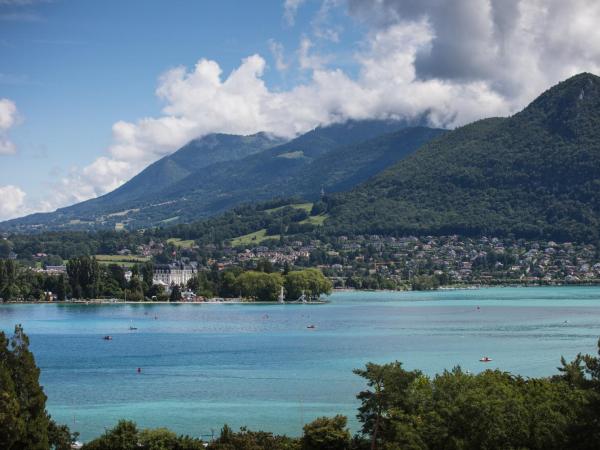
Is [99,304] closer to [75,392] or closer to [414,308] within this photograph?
[414,308]

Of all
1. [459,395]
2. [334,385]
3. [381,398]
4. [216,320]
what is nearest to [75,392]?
[334,385]

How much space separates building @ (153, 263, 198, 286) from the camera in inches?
7106

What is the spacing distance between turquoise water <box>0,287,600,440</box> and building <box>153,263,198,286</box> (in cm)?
5674

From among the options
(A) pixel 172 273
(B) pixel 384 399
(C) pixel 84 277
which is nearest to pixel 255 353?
(B) pixel 384 399

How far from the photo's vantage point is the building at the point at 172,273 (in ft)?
592

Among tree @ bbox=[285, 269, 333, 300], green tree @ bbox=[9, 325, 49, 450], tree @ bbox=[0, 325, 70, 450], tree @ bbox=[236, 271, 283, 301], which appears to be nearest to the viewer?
tree @ bbox=[0, 325, 70, 450]

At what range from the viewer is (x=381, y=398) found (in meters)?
30.3

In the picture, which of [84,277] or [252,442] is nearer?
[252,442]

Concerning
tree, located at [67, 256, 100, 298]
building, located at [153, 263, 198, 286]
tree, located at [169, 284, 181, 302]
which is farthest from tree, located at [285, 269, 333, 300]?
building, located at [153, 263, 198, 286]

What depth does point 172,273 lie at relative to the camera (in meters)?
185

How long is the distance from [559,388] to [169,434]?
12.7m

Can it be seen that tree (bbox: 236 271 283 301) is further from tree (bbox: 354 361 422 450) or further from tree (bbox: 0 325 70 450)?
tree (bbox: 0 325 70 450)

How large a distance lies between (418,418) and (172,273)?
159198 mm

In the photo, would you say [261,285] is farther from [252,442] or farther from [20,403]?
[20,403]
